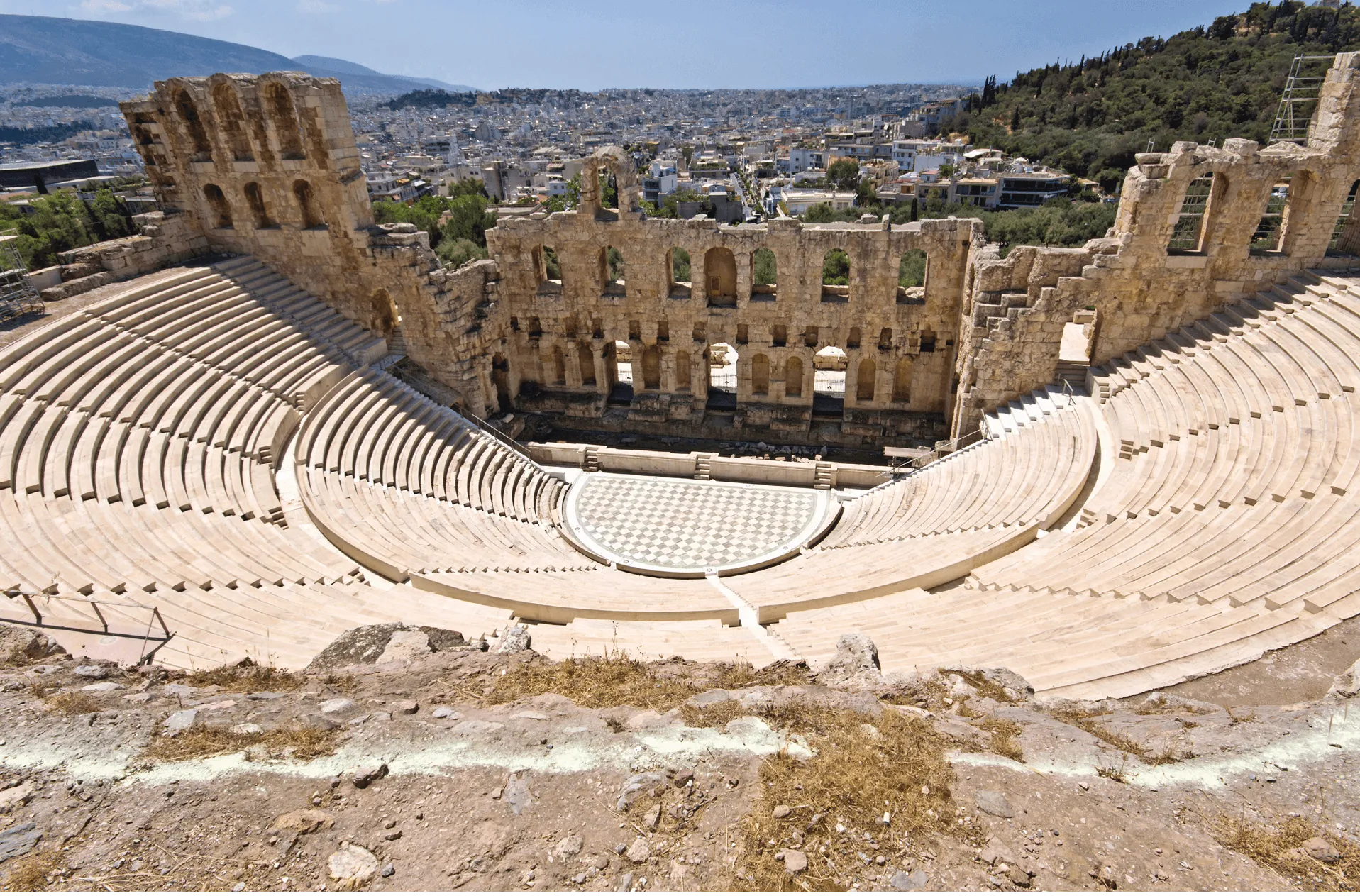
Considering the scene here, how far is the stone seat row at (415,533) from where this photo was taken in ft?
45.3

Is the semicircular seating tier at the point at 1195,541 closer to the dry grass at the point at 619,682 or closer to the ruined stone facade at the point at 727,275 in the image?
the ruined stone facade at the point at 727,275

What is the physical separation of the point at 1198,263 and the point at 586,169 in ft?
54.5

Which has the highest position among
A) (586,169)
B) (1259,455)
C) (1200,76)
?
(1200,76)

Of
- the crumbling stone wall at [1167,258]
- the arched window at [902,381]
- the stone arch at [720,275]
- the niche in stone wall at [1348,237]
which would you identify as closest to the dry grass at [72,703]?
the crumbling stone wall at [1167,258]

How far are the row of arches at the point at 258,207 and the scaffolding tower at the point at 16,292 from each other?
5.13 metres

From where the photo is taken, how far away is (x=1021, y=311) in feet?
60.1

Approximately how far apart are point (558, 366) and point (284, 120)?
10.7 m

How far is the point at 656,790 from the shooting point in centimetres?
552

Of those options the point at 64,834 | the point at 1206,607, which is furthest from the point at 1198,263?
the point at 64,834

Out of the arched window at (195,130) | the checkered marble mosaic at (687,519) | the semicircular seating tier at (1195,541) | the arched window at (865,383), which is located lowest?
the checkered marble mosaic at (687,519)

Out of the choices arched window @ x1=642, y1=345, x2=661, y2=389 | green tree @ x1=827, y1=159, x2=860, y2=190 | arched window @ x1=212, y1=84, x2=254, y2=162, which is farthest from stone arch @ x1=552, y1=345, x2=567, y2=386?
green tree @ x1=827, y1=159, x2=860, y2=190

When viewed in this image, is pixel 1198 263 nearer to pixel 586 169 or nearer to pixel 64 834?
pixel 586 169

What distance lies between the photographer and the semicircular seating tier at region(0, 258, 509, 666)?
32.9ft

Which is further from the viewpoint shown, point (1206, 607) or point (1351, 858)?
point (1206, 607)
